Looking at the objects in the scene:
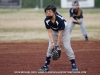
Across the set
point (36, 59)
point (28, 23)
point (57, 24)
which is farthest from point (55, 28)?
point (28, 23)

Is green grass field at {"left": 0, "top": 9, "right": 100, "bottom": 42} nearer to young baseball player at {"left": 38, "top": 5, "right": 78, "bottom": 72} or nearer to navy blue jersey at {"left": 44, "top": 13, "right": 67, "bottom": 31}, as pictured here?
young baseball player at {"left": 38, "top": 5, "right": 78, "bottom": 72}

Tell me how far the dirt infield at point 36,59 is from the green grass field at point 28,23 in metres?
2.71

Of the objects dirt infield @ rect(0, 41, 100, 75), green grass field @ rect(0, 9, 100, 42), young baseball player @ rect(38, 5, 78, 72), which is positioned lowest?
green grass field @ rect(0, 9, 100, 42)

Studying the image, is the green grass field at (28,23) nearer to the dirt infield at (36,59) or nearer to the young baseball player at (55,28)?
the dirt infield at (36,59)

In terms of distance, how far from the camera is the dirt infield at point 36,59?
26.7ft

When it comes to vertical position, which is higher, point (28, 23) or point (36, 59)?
point (36, 59)

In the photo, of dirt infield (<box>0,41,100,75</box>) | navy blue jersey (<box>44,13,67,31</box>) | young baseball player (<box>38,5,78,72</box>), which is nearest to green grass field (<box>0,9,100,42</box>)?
dirt infield (<box>0,41,100,75</box>)

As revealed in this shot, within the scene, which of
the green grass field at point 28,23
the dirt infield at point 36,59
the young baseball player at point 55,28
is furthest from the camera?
the green grass field at point 28,23

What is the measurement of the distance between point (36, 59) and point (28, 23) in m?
12.8

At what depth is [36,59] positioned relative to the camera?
971cm

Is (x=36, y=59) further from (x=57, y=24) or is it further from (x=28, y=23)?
(x=28, y=23)

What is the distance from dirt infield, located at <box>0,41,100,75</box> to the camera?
8127mm

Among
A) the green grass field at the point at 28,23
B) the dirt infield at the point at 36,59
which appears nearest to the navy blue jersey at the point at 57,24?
the dirt infield at the point at 36,59

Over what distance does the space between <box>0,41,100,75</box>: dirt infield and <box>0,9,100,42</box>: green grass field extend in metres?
2.71
